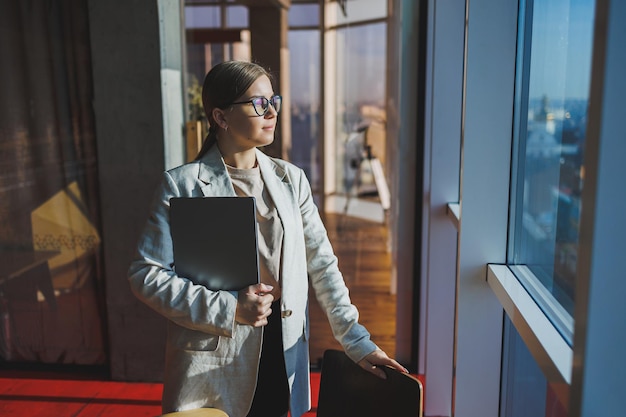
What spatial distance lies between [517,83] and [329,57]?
83.9 inches

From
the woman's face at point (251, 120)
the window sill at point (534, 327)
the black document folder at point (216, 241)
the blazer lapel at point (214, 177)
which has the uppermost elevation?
the woman's face at point (251, 120)

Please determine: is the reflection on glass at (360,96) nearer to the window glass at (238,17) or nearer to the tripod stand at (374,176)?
the tripod stand at (374,176)

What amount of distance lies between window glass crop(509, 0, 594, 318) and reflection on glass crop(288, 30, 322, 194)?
2.12 meters

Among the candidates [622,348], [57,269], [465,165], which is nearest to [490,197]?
[465,165]

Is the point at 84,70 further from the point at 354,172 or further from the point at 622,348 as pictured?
the point at 622,348

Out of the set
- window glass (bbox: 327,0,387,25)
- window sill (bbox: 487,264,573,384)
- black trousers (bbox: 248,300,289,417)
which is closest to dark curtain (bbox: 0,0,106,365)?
window glass (bbox: 327,0,387,25)

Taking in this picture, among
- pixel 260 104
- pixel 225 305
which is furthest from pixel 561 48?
pixel 225 305

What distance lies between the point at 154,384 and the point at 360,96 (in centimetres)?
224

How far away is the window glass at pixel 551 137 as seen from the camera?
1.51 metres

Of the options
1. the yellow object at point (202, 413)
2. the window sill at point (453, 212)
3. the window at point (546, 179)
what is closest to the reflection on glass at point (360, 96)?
the window sill at point (453, 212)

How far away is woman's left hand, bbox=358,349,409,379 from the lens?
1808 mm

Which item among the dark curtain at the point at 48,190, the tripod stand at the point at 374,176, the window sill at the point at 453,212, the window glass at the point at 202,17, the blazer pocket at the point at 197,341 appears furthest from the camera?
A: the tripod stand at the point at 374,176

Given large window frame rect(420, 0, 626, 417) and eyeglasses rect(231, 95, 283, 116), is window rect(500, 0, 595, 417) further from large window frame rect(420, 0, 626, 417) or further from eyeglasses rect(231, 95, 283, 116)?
eyeglasses rect(231, 95, 283, 116)

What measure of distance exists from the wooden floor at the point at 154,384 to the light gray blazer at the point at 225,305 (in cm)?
164
